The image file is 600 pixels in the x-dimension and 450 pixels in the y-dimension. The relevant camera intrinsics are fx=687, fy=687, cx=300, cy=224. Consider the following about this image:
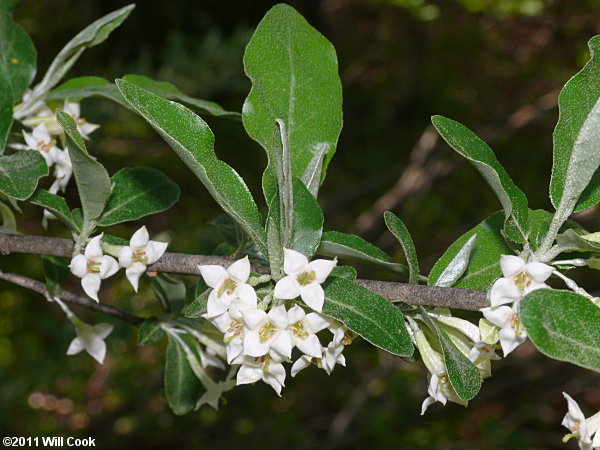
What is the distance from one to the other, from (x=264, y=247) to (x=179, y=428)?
2793 millimetres

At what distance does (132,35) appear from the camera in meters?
3.79

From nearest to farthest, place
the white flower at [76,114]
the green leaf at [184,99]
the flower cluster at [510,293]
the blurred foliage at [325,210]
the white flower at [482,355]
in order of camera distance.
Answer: the flower cluster at [510,293]
the white flower at [482,355]
the green leaf at [184,99]
the white flower at [76,114]
the blurred foliage at [325,210]

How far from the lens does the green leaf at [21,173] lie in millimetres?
957

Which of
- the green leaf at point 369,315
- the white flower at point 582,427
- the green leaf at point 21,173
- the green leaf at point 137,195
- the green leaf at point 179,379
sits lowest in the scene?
the green leaf at point 179,379

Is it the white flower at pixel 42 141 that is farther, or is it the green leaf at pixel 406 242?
the white flower at pixel 42 141

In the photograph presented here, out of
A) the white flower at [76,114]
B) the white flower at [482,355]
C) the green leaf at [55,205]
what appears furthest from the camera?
the white flower at [76,114]

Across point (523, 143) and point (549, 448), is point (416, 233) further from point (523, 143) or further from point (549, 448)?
point (549, 448)

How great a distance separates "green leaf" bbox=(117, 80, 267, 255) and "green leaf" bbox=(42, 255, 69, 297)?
427 millimetres

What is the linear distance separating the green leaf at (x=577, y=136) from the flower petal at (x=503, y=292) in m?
0.16

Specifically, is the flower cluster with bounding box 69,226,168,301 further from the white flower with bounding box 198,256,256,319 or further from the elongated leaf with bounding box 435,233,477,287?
the elongated leaf with bounding box 435,233,477,287

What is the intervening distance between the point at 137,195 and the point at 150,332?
0.28m

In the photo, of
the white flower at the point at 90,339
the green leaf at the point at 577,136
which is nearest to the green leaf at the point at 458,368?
the green leaf at the point at 577,136

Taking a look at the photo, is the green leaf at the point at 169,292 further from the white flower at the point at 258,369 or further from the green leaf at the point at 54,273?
the white flower at the point at 258,369

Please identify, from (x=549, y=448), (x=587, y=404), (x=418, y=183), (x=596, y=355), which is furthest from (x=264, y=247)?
(x=587, y=404)
